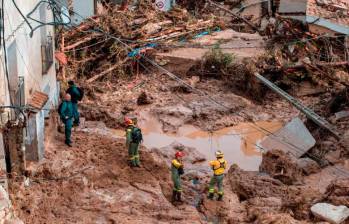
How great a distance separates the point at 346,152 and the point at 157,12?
12.2 m

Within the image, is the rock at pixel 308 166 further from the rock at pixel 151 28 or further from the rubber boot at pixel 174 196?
the rock at pixel 151 28

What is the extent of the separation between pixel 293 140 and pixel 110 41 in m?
8.48

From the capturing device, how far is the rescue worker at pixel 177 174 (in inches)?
512

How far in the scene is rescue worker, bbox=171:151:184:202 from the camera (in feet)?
42.7

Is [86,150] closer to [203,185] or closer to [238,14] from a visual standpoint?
[203,185]

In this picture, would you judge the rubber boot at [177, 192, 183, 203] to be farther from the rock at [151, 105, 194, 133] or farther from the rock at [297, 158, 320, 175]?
the rock at [151, 105, 194, 133]

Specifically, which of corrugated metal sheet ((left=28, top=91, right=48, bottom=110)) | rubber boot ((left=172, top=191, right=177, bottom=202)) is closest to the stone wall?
corrugated metal sheet ((left=28, top=91, right=48, bottom=110))

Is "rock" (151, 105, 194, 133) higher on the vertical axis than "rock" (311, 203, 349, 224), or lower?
lower

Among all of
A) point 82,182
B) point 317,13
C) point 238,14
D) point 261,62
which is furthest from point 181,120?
point 238,14

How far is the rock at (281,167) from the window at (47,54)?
21.6 feet

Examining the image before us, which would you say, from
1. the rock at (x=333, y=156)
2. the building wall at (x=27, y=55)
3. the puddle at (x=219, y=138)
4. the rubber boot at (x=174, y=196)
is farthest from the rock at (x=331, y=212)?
the building wall at (x=27, y=55)

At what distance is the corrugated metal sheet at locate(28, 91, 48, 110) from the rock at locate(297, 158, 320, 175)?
22.9 feet

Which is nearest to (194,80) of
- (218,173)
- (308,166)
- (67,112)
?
(308,166)

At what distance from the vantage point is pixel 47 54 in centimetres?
1647
